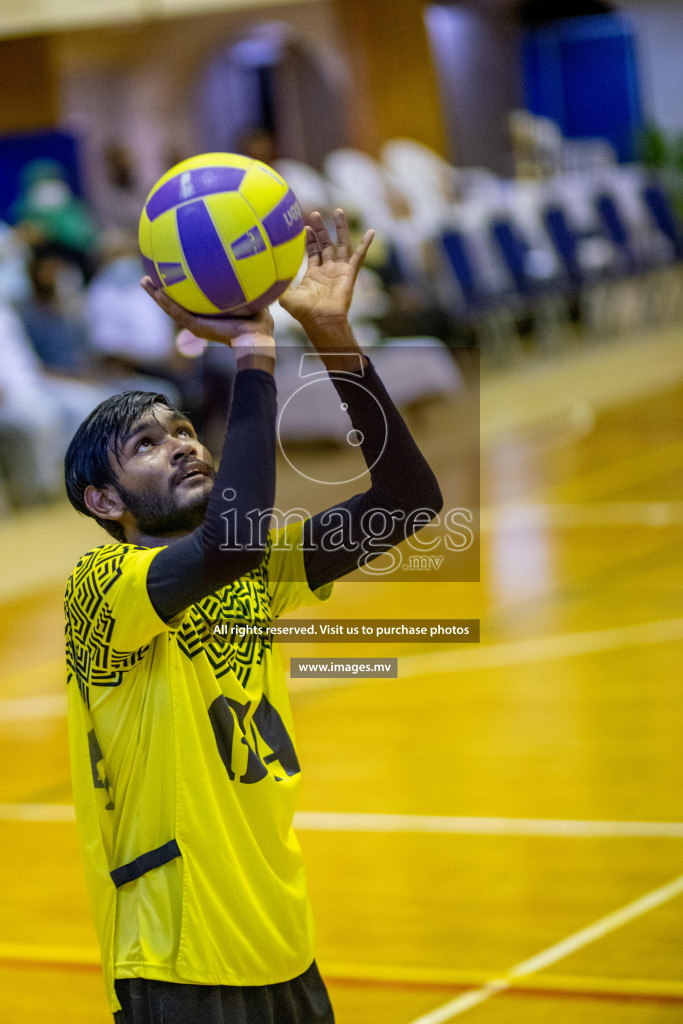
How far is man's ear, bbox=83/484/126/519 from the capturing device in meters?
1.64

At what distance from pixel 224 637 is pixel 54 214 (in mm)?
8690

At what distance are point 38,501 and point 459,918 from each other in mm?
5496

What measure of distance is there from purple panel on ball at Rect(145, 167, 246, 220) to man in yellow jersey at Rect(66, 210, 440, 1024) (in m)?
0.14

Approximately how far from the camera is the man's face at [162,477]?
1606 millimetres

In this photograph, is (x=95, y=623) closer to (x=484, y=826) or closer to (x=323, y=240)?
(x=323, y=240)

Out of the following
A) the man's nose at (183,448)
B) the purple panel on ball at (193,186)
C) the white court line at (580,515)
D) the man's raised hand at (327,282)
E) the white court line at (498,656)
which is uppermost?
the purple panel on ball at (193,186)

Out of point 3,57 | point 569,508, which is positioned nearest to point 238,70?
point 3,57

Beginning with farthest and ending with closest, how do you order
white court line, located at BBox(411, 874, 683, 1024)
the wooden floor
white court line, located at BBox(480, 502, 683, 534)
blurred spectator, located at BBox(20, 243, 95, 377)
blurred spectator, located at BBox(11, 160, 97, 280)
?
blurred spectator, located at BBox(11, 160, 97, 280)
blurred spectator, located at BBox(20, 243, 95, 377)
white court line, located at BBox(480, 502, 683, 534)
the wooden floor
white court line, located at BBox(411, 874, 683, 1024)

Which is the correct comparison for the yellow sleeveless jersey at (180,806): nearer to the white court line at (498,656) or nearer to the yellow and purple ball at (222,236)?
the yellow and purple ball at (222,236)

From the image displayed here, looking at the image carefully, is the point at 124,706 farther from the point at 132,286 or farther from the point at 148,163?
the point at 148,163

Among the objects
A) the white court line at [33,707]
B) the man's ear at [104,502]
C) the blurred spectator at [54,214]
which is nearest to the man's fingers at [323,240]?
the man's ear at [104,502]

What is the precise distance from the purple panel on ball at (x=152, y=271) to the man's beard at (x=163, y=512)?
28 centimetres

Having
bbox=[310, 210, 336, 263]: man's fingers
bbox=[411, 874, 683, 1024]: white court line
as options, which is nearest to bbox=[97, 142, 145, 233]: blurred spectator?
bbox=[411, 874, 683, 1024]: white court line

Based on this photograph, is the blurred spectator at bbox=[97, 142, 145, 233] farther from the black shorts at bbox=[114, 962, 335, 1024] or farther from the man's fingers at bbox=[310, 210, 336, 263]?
the black shorts at bbox=[114, 962, 335, 1024]
